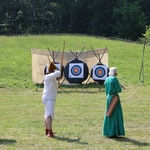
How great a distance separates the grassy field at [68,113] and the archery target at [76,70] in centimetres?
62

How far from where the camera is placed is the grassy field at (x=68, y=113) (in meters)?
8.66

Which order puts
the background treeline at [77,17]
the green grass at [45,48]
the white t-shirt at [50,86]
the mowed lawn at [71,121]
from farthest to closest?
the background treeline at [77,17], the green grass at [45,48], the white t-shirt at [50,86], the mowed lawn at [71,121]

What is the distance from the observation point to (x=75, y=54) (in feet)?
65.4

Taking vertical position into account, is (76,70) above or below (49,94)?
below

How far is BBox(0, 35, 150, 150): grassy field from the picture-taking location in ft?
28.4

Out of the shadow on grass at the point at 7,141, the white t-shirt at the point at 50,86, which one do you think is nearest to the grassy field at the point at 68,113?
the shadow on grass at the point at 7,141

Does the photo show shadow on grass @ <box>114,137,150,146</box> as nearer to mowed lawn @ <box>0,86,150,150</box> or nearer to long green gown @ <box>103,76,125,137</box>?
mowed lawn @ <box>0,86,150,150</box>

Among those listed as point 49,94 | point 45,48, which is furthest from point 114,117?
point 45,48

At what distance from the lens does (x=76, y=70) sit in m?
19.0

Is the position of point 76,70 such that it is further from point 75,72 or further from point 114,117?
point 114,117

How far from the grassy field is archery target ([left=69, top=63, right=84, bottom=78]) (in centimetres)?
62

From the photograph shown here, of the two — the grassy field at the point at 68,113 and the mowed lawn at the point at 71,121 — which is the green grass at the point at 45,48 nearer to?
the grassy field at the point at 68,113

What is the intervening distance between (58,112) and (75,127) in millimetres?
2225

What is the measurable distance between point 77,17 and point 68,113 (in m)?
47.3
